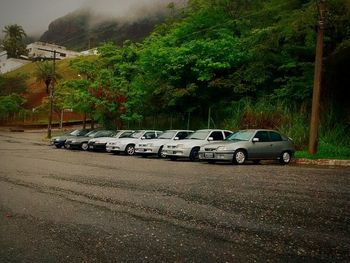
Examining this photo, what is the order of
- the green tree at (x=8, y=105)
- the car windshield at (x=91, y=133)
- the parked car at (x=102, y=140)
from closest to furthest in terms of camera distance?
the parked car at (x=102, y=140), the car windshield at (x=91, y=133), the green tree at (x=8, y=105)

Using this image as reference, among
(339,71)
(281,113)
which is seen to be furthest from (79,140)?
(339,71)

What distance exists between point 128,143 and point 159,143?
3.20 metres

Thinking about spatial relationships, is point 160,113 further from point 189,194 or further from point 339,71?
point 189,194

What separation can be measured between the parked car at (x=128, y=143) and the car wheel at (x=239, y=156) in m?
8.61

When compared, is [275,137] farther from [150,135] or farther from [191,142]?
[150,135]

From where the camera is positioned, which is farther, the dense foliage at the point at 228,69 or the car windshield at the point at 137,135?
the car windshield at the point at 137,135

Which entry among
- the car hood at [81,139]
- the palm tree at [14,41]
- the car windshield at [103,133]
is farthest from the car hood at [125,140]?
the palm tree at [14,41]

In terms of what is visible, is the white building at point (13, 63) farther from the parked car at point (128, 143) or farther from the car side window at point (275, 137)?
the car side window at point (275, 137)

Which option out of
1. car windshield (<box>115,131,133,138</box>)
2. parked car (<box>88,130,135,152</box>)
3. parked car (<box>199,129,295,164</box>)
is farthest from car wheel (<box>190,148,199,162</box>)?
parked car (<box>88,130,135,152</box>)

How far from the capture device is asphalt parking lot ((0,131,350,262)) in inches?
189

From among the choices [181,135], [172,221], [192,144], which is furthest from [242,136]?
[172,221]

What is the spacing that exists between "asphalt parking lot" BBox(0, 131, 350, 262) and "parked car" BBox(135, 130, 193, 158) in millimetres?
11917

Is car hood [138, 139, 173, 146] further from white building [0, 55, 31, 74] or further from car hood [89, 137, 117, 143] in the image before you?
white building [0, 55, 31, 74]

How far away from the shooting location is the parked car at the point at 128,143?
25781 mm
